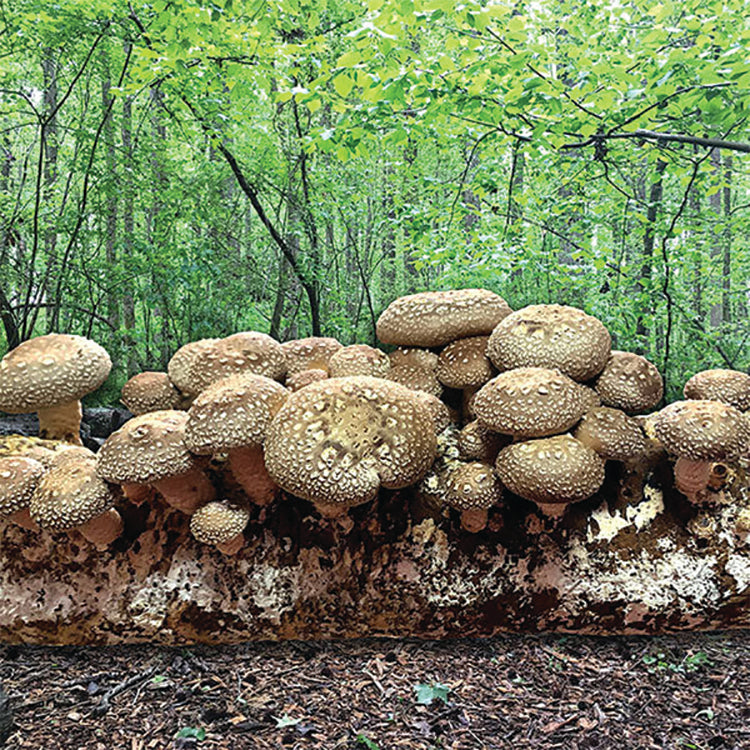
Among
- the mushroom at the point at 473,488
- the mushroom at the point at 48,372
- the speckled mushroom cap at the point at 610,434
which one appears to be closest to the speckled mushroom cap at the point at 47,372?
the mushroom at the point at 48,372

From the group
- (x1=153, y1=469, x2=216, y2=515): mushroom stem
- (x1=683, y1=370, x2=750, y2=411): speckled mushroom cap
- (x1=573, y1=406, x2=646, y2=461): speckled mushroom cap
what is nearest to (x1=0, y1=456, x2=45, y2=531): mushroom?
(x1=153, y1=469, x2=216, y2=515): mushroom stem

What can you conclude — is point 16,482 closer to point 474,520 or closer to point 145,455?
point 145,455

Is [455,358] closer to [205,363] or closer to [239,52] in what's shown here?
[205,363]

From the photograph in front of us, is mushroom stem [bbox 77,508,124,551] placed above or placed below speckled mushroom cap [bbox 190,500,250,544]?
below

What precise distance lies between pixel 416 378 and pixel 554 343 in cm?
78

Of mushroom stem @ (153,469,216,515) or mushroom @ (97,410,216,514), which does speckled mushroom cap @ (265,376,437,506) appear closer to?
mushroom @ (97,410,216,514)

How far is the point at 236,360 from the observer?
285 centimetres

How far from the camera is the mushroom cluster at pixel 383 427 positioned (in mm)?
2182

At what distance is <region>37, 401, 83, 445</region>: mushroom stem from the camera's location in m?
3.18

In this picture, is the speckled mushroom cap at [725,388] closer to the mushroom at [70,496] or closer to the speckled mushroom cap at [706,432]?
the speckled mushroom cap at [706,432]

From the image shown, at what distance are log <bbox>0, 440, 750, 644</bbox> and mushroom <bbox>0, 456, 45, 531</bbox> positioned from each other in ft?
1.36

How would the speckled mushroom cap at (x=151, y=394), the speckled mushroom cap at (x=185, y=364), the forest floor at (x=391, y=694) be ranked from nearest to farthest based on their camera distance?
the forest floor at (x=391, y=694) < the speckled mushroom cap at (x=185, y=364) < the speckled mushroom cap at (x=151, y=394)

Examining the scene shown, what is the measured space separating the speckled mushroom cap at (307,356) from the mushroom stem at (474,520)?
3.86 feet

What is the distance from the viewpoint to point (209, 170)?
8891 mm
